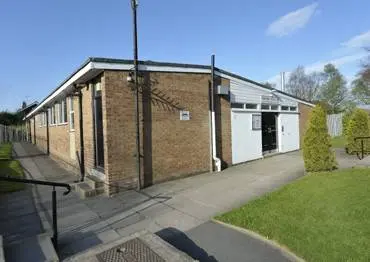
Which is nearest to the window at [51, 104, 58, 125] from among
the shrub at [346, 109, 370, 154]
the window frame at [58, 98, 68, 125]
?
the window frame at [58, 98, 68, 125]

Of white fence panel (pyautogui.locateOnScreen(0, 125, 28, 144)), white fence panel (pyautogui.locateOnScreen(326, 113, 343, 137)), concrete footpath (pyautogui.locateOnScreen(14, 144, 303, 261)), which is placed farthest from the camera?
white fence panel (pyautogui.locateOnScreen(0, 125, 28, 144))

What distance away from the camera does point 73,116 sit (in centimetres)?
1099

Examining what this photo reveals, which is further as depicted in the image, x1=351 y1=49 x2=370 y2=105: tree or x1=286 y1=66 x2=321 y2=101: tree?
x1=286 y1=66 x2=321 y2=101: tree

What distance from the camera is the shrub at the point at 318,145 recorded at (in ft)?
26.5

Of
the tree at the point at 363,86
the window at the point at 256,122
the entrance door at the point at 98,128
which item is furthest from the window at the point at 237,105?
the tree at the point at 363,86

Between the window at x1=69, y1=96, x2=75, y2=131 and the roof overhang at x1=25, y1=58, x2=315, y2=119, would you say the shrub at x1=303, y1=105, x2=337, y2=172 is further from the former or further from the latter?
the window at x1=69, y1=96, x2=75, y2=131

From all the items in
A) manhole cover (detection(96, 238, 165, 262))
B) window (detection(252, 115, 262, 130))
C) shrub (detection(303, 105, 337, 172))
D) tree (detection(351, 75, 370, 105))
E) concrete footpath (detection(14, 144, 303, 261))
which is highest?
tree (detection(351, 75, 370, 105))

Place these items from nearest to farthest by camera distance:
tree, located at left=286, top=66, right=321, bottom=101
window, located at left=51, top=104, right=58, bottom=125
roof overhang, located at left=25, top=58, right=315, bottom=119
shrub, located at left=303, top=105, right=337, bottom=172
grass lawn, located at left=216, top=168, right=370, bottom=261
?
1. grass lawn, located at left=216, top=168, right=370, bottom=261
2. roof overhang, located at left=25, top=58, right=315, bottom=119
3. shrub, located at left=303, top=105, right=337, bottom=172
4. window, located at left=51, top=104, right=58, bottom=125
5. tree, located at left=286, top=66, right=321, bottom=101

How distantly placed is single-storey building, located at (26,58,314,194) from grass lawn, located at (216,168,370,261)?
3.40m

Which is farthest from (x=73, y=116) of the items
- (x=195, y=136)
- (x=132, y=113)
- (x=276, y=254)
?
(x=276, y=254)

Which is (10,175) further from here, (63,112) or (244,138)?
(244,138)

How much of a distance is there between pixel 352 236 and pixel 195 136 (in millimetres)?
5897

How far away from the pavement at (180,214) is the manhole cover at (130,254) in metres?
0.72

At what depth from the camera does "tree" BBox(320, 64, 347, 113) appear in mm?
34938
